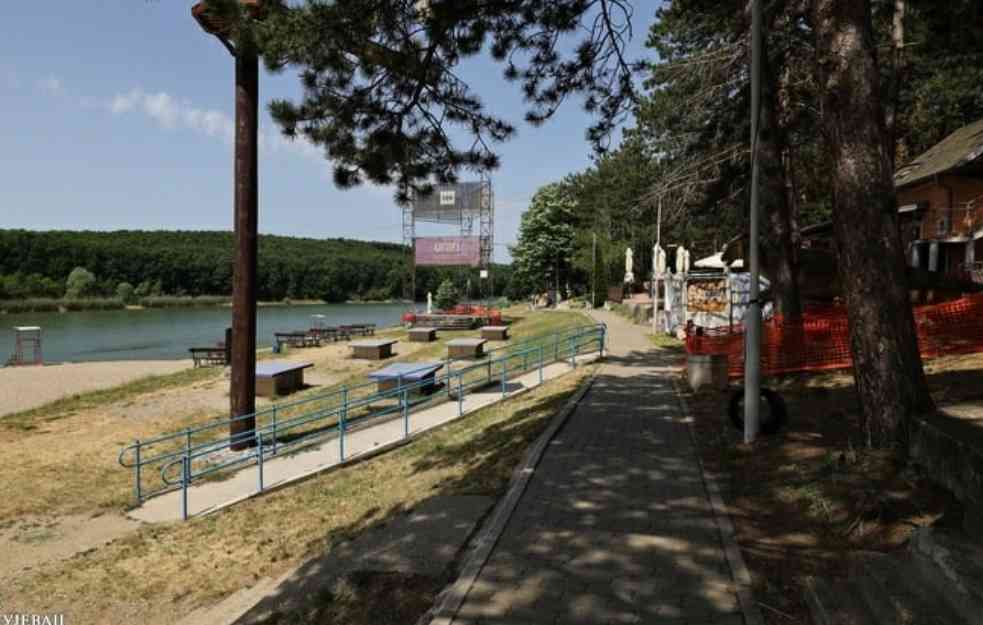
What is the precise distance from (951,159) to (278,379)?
21.8m

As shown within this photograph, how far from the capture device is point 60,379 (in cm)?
2252

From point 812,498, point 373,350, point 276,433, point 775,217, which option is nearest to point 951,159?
point 775,217

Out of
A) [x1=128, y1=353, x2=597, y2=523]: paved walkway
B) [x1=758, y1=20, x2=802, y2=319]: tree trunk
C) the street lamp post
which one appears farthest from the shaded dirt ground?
the street lamp post

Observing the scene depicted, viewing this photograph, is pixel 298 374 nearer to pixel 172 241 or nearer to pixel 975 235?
pixel 975 235

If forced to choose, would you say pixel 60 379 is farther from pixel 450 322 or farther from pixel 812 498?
pixel 812 498

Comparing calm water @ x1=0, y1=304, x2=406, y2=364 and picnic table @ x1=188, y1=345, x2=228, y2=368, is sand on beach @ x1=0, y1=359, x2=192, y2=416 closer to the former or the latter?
picnic table @ x1=188, y1=345, x2=228, y2=368

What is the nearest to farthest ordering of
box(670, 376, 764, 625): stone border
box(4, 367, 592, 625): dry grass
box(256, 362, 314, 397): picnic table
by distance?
box(670, 376, 764, 625): stone border
box(4, 367, 592, 625): dry grass
box(256, 362, 314, 397): picnic table

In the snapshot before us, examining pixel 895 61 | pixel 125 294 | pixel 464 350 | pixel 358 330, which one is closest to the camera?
pixel 895 61

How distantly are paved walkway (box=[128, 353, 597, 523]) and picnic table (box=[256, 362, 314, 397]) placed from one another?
6057 millimetres

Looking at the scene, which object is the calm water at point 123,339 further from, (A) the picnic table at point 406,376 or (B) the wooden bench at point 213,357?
(A) the picnic table at point 406,376

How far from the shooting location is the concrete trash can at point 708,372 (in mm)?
11844

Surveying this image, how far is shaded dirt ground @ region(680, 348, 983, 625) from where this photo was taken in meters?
4.56

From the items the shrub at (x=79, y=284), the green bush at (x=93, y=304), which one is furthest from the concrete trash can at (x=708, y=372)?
the shrub at (x=79, y=284)

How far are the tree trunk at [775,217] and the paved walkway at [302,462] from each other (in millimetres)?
5691
